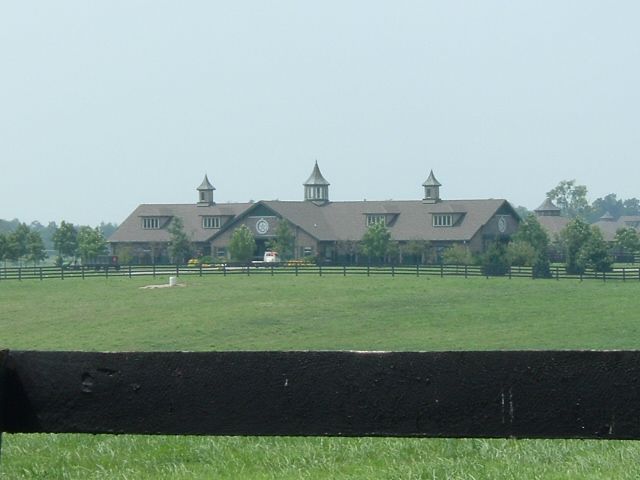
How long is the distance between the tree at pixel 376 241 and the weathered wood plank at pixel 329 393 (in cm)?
10369

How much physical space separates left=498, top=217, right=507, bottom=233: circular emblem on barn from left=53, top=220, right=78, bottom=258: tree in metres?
42.2

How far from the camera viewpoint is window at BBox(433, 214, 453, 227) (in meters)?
115

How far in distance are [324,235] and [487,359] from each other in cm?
10987

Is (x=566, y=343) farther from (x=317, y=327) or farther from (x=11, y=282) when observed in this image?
(x=11, y=282)

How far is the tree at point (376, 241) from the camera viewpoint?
107625mm

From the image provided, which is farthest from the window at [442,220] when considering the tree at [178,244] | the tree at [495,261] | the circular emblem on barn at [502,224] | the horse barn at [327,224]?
the tree at [178,244]

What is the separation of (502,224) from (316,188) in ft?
83.2

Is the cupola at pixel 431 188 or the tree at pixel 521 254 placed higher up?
the cupola at pixel 431 188

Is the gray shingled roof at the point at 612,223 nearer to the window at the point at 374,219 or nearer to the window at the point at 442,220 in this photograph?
the window at the point at 442,220

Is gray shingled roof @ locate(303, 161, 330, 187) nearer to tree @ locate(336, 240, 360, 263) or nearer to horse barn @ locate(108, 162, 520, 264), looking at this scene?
horse barn @ locate(108, 162, 520, 264)

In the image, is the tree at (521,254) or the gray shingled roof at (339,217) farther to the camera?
the gray shingled roof at (339,217)

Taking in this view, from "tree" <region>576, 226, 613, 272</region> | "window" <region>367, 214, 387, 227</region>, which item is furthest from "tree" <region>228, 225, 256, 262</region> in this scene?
"tree" <region>576, 226, 613, 272</region>

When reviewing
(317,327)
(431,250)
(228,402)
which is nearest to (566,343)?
(317,327)

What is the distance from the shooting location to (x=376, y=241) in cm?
10762
